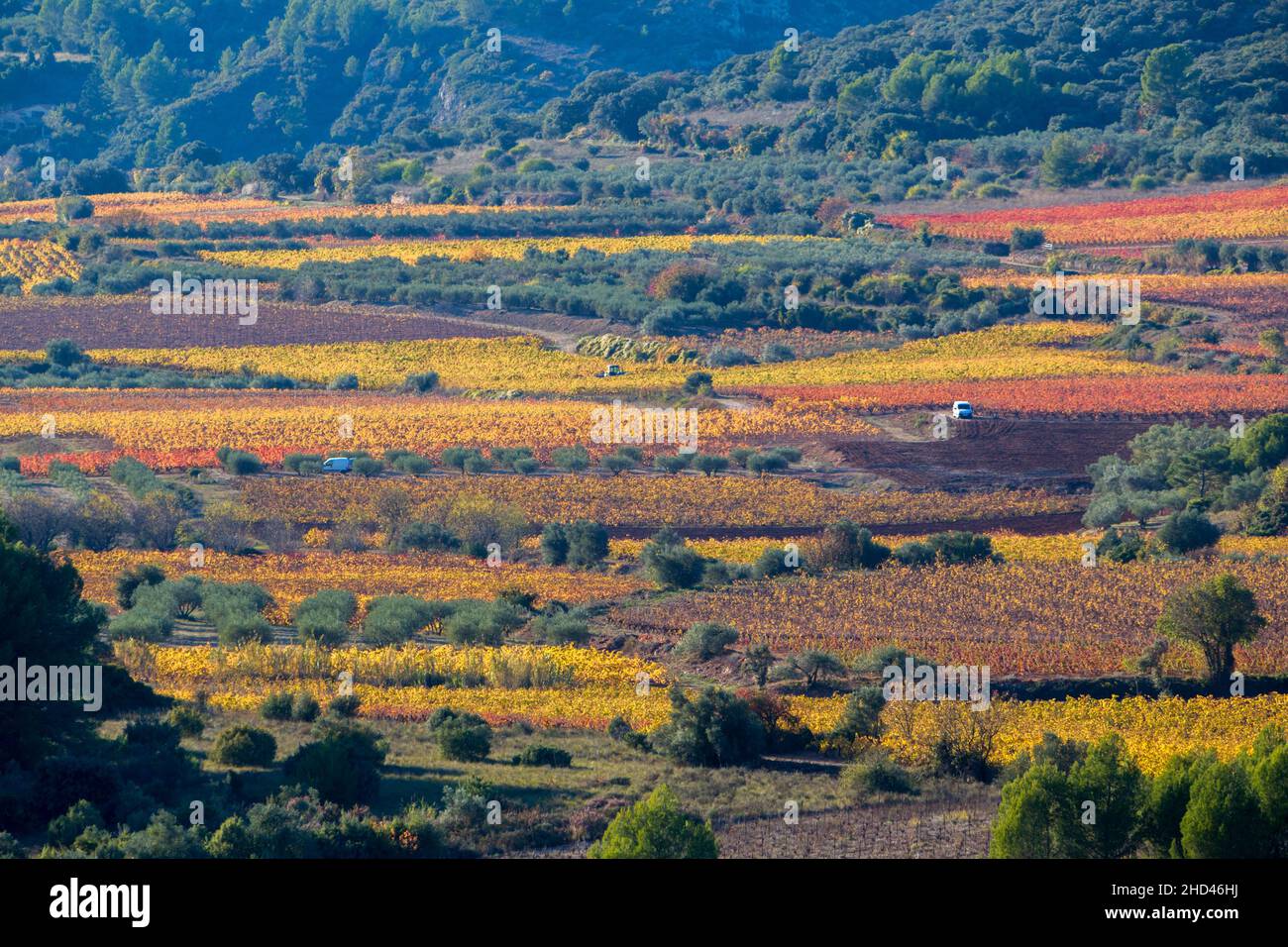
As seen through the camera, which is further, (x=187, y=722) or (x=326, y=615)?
(x=326, y=615)

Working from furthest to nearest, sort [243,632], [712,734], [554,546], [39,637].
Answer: [554,546]
[243,632]
[712,734]
[39,637]

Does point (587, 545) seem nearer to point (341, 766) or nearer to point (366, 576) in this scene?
point (366, 576)

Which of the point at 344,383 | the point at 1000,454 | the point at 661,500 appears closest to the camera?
the point at 661,500

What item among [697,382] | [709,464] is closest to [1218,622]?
[709,464]

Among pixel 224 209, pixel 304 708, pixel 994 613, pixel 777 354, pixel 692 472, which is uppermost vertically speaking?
pixel 224 209

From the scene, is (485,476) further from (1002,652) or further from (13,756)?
(13,756)

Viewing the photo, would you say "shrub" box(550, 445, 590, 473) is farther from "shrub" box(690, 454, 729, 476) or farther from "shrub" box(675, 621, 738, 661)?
"shrub" box(675, 621, 738, 661)
